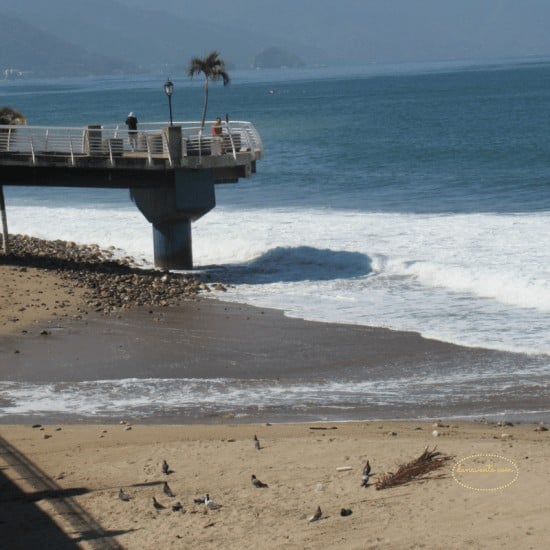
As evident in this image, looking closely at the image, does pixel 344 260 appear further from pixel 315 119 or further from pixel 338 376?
pixel 315 119

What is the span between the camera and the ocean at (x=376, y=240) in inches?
693

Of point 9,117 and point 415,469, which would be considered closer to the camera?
point 415,469

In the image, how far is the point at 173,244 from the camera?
2780 cm

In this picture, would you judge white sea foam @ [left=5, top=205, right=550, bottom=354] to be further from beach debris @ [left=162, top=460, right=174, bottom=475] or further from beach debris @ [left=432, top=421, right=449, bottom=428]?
beach debris @ [left=162, top=460, right=174, bottom=475]

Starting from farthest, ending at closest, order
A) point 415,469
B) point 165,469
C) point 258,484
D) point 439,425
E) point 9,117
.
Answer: point 9,117
point 439,425
point 165,469
point 415,469
point 258,484

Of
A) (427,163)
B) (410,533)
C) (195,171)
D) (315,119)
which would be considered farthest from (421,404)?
(315,119)

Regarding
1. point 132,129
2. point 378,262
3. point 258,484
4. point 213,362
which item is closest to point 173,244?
point 132,129

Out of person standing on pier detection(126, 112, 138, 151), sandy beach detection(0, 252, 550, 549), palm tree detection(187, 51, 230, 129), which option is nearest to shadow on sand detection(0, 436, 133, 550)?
sandy beach detection(0, 252, 550, 549)

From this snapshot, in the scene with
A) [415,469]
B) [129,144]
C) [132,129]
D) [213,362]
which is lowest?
[213,362]

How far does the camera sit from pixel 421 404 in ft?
53.1

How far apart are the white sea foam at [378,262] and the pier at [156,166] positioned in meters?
1.42

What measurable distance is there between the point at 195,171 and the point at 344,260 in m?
3.93

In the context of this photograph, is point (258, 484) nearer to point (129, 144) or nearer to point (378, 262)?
point (378, 262)

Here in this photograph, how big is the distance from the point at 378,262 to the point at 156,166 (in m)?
5.28
